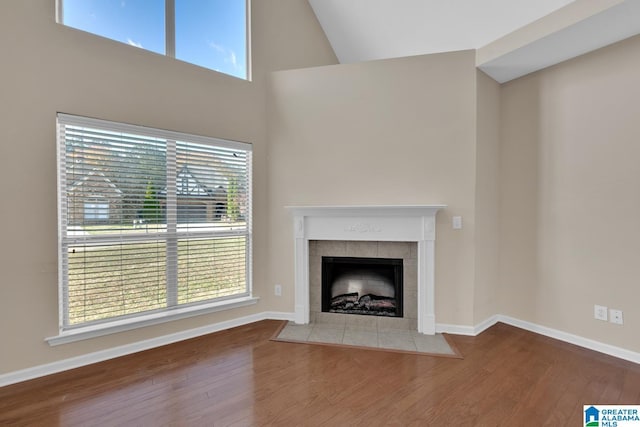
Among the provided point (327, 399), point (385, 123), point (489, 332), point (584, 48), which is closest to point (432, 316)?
point (489, 332)

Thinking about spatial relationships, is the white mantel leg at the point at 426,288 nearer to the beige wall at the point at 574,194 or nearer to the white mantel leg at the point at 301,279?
the beige wall at the point at 574,194

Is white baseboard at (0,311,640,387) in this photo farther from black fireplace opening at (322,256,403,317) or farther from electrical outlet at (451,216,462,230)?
electrical outlet at (451,216,462,230)

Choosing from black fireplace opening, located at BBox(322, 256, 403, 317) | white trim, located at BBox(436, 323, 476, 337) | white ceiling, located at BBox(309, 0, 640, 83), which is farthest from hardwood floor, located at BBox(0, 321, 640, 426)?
white ceiling, located at BBox(309, 0, 640, 83)

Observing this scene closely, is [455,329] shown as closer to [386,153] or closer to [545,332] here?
[545,332]

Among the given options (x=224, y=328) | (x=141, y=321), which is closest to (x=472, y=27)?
(x=224, y=328)

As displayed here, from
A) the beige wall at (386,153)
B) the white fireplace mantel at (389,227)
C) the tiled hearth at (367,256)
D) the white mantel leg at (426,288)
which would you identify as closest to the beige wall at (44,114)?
the beige wall at (386,153)

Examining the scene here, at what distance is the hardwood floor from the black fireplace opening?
68 cm

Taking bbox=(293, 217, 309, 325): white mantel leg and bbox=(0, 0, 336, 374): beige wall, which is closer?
bbox=(0, 0, 336, 374): beige wall

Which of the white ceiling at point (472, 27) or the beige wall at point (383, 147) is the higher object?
the white ceiling at point (472, 27)

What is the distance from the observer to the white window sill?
94.2 inches

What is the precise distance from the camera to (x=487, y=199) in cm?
316

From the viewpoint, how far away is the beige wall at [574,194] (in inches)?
97.3

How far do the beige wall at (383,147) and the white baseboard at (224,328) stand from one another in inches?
5.2

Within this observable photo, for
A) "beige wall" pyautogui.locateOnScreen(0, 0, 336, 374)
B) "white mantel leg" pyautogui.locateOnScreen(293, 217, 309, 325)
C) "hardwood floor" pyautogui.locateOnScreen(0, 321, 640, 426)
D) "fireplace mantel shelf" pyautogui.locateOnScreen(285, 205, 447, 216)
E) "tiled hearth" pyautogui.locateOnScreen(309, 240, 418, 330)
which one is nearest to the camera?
"hardwood floor" pyautogui.locateOnScreen(0, 321, 640, 426)
